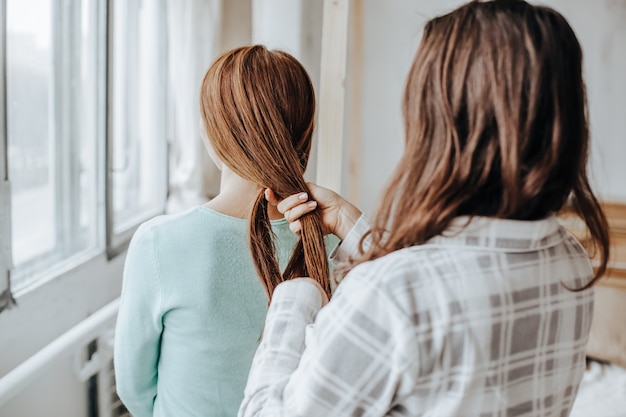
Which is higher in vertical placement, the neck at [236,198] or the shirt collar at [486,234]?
the shirt collar at [486,234]

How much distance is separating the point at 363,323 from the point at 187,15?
200 cm

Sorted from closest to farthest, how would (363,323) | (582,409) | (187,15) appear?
(363,323)
(582,409)
(187,15)

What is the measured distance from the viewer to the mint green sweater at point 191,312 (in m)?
0.98

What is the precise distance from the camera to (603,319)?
7.32 ft

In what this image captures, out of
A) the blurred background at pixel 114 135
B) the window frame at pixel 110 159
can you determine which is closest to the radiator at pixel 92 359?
the blurred background at pixel 114 135

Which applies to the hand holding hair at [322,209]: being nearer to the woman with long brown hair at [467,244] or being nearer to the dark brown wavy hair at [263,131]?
the dark brown wavy hair at [263,131]

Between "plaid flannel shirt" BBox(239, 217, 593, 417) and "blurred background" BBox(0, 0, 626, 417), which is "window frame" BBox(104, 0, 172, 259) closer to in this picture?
"blurred background" BBox(0, 0, 626, 417)

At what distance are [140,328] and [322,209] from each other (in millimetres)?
337

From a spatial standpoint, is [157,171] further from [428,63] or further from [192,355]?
[428,63]

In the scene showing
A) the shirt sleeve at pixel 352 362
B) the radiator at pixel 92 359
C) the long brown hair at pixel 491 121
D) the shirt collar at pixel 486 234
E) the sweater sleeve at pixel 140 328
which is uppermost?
the long brown hair at pixel 491 121

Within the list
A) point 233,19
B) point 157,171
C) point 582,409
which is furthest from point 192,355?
point 233,19

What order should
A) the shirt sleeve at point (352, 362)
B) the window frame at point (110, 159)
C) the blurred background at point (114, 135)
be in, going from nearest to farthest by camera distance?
the shirt sleeve at point (352, 362) → the blurred background at point (114, 135) → the window frame at point (110, 159)

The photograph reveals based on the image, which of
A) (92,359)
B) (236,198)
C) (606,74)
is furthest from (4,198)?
(606,74)

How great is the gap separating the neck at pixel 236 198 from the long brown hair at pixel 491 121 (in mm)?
411
